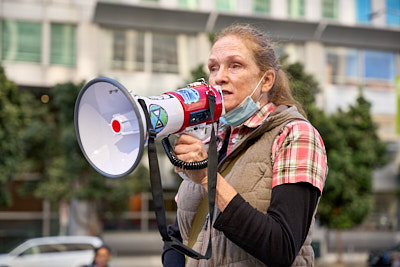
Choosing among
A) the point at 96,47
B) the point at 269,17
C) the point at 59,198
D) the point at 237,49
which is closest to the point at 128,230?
the point at 59,198

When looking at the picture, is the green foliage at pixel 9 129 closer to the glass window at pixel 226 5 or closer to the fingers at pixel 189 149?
the glass window at pixel 226 5

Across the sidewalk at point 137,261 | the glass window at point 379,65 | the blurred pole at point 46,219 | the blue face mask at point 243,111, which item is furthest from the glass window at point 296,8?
the blue face mask at point 243,111

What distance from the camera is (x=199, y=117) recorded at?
1944mm

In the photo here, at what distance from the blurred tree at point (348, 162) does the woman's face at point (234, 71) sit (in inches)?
633

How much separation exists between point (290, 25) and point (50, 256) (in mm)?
14219

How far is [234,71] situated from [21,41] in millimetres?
21300

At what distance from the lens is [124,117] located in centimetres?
189

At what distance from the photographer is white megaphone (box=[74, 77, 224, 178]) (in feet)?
5.83

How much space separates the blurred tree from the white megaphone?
53.7ft

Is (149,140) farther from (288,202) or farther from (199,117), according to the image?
(288,202)

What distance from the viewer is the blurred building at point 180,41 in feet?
72.8

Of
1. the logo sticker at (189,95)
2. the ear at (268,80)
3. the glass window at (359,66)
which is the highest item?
the glass window at (359,66)

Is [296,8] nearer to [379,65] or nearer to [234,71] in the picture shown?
[379,65]

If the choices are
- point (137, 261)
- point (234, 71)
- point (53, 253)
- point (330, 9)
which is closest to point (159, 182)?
point (234, 71)
